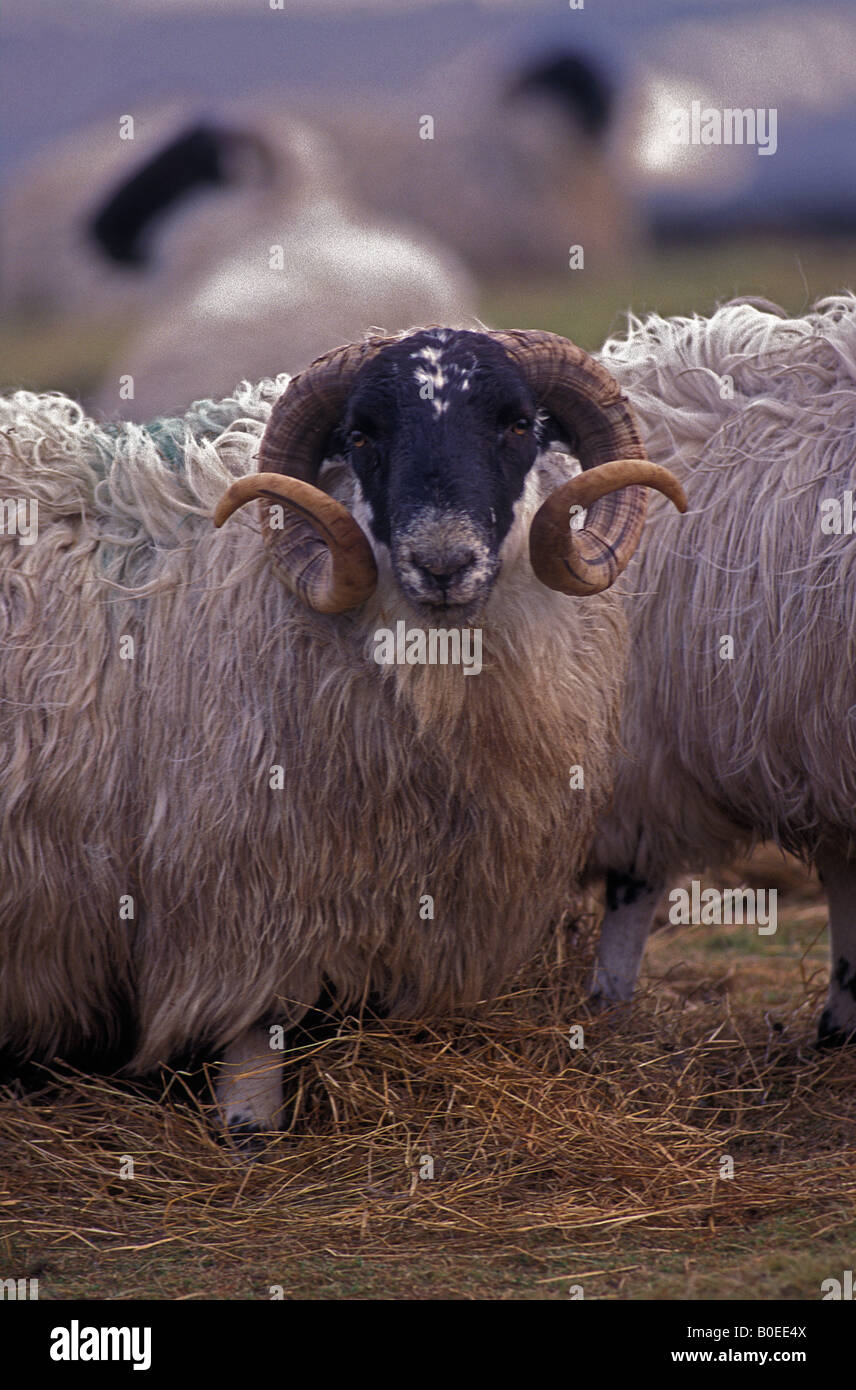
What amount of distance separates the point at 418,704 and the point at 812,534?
1.56 meters

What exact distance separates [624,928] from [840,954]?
0.75m

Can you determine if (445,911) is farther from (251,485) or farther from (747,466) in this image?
(747,466)

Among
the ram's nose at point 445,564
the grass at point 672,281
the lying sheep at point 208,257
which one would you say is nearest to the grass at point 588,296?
the grass at point 672,281

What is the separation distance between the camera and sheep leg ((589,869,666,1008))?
17.7 ft

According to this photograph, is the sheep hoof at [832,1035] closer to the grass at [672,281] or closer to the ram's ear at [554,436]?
the ram's ear at [554,436]

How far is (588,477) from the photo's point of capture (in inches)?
153

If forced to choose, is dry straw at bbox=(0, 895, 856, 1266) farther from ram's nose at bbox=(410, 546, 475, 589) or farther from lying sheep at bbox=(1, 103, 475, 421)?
lying sheep at bbox=(1, 103, 475, 421)

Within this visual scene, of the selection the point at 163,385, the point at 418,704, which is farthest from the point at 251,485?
the point at 163,385

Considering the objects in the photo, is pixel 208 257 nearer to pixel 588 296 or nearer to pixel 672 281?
pixel 588 296

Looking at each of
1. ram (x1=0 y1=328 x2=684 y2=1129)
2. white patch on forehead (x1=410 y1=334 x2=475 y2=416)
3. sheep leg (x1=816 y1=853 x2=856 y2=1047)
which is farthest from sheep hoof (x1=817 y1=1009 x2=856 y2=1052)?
white patch on forehead (x1=410 y1=334 x2=475 y2=416)

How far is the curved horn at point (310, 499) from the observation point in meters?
3.84

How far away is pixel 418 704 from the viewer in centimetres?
393

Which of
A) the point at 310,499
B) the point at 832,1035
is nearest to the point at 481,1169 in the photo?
the point at 832,1035

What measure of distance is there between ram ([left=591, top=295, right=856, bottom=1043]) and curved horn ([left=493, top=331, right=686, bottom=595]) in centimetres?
76
